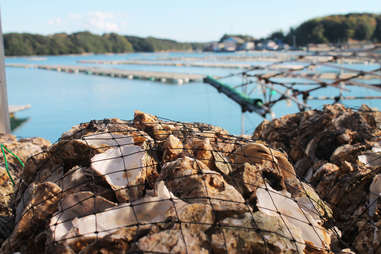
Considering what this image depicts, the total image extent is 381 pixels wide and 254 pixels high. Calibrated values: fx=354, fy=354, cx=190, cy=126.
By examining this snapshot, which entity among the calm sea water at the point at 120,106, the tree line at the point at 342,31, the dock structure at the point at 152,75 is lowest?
the calm sea water at the point at 120,106

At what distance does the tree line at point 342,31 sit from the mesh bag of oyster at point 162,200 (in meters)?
63.3

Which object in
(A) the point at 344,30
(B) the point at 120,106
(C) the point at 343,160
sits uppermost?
(A) the point at 344,30

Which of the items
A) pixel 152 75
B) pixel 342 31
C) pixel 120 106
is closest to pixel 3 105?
pixel 120 106

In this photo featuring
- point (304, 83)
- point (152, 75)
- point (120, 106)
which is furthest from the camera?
point (152, 75)

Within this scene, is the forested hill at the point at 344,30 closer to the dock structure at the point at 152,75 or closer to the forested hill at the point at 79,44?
the dock structure at the point at 152,75

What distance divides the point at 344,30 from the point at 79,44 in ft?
257

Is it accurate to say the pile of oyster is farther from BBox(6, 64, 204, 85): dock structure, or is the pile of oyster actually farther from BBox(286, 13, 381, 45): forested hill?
BBox(286, 13, 381, 45): forested hill

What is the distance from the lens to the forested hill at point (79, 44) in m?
93.9

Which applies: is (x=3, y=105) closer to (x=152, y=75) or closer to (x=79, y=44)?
(x=152, y=75)

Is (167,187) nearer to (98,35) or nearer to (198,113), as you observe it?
(198,113)

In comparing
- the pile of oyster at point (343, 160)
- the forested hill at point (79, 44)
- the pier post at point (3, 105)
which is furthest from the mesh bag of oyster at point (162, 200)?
the forested hill at point (79, 44)

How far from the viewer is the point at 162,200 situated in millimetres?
1939

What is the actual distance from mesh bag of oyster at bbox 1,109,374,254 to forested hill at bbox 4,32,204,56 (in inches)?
3977

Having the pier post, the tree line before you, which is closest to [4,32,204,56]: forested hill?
the tree line
